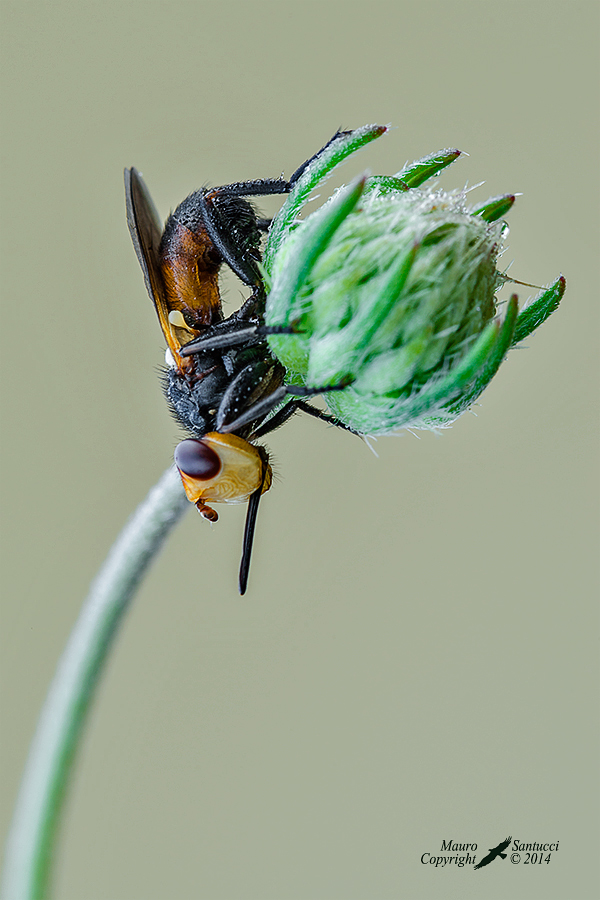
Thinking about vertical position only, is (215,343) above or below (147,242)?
below

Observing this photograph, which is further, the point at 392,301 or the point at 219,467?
the point at 219,467

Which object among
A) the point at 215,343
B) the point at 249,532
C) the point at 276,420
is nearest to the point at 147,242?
the point at 215,343

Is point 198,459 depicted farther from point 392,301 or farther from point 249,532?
point 392,301

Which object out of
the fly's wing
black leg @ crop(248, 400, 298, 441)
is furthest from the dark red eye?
the fly's wing

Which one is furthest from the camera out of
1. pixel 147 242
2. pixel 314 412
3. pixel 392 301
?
pixel 147 242

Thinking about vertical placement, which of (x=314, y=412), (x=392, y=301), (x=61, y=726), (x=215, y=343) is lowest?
(x=61, y=726)

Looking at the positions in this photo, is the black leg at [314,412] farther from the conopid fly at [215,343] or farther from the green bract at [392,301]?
the green bract at [392,301]

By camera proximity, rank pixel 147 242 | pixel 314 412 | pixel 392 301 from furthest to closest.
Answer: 1. pixel 147 242
2. pixel 314 412
3. pixel 392 301

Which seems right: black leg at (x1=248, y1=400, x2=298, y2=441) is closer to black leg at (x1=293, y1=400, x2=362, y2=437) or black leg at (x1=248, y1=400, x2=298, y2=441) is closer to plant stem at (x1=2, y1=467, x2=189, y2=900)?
black leg at (x1=293, y1=400, x2=362, y2=437)
